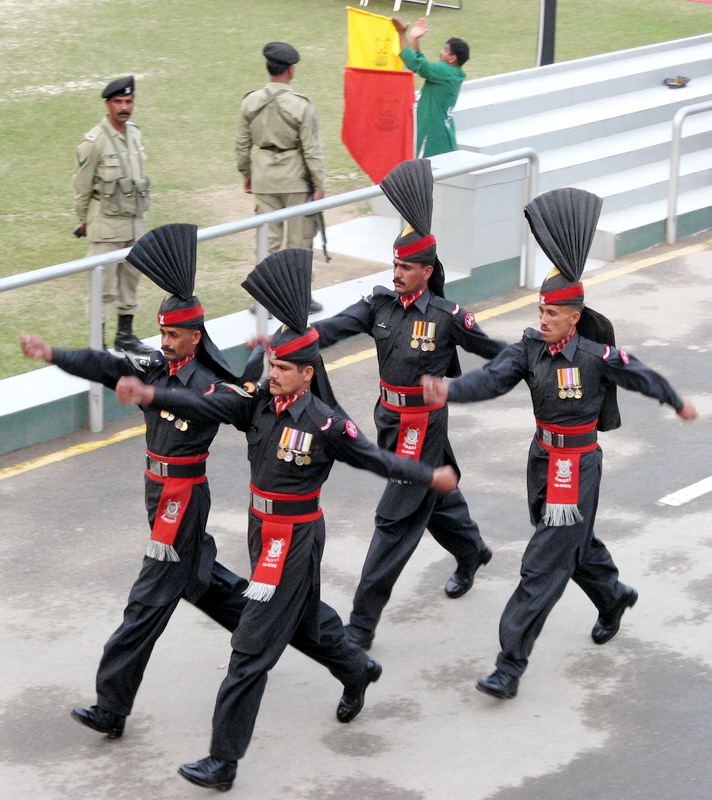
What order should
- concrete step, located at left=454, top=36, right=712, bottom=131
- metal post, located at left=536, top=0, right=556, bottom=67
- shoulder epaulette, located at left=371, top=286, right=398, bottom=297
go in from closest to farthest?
shoulder epaulette, located at left=371, top=286, right=398, bottom=297 < concrete step, located at left=454, top=36, right=712, bottom=131 < metal post, located at left=536, top=0, right=556, bottom=67

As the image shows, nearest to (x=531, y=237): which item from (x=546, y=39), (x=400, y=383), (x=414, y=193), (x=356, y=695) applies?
(x=414, y=193)

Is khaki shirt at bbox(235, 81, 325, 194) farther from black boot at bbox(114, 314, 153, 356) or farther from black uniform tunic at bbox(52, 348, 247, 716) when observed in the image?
black uniform tunic at bbox(52, 348, 247, 716)

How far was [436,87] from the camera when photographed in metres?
12.9

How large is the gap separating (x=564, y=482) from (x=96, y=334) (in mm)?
3830

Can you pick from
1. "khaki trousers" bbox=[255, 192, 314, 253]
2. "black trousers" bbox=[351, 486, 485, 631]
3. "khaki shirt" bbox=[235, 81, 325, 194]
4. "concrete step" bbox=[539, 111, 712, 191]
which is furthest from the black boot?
"concrete step" bbox=[539, 111, 712, 191]

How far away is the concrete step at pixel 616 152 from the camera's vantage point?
543 inches

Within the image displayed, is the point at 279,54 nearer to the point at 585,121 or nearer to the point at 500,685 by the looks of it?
the point at 585,121

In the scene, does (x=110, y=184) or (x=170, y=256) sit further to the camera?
(x=110, y=184)

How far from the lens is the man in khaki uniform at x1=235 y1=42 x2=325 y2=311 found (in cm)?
1064

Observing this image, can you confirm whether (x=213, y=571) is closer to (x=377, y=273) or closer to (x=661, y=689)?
(x=661, y=689)

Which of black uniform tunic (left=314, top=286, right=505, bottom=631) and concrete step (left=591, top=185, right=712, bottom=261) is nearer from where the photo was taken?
black uniform tunic (left=314, top=286, right=505, bottom=631)

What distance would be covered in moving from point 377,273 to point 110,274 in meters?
2.66

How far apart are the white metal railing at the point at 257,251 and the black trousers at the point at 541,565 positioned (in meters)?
3.43

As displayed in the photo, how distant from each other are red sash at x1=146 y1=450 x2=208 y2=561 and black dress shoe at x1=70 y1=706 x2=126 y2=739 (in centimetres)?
69
